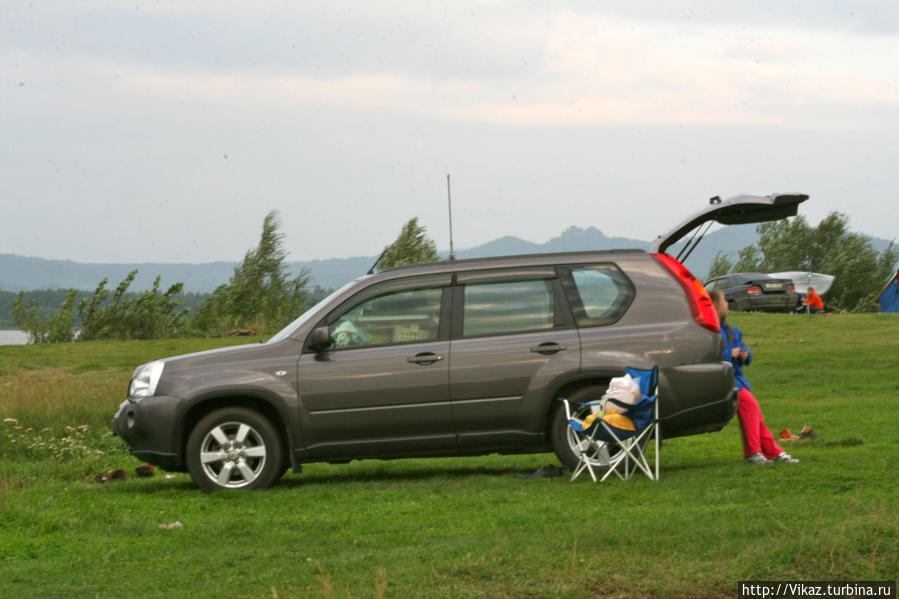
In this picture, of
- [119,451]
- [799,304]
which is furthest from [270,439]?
[799,304]

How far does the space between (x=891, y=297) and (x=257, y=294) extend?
23897mm

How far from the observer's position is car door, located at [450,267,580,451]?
9.75 meters

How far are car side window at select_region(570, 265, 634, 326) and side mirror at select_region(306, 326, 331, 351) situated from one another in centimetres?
207

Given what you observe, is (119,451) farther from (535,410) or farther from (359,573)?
(359,573)

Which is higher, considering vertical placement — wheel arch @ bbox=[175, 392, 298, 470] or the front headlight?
the front headlight

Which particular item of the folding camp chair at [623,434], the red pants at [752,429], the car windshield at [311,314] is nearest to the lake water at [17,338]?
the car windshield at [311,314]

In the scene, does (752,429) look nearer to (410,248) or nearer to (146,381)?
(146,381)

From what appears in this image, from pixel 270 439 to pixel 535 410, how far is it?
2.22m

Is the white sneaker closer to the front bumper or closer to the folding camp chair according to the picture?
the folding camp chair

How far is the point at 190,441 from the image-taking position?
32.5 feet

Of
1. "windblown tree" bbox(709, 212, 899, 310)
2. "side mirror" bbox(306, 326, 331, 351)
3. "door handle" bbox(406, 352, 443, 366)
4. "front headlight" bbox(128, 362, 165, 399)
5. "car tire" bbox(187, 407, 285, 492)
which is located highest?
"windblown tree" bbox(709, 212, 899, 310)

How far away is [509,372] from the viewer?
9.77 meters

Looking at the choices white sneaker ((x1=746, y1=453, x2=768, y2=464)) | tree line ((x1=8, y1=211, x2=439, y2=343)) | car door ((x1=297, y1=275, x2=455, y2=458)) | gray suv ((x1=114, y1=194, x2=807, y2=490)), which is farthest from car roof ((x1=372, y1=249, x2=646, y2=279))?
tree line ((x1=8, y1=211, x2=439, y2=343))

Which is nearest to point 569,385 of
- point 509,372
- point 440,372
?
point 509,372
